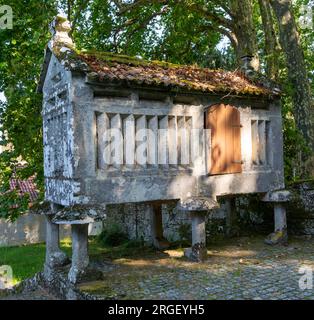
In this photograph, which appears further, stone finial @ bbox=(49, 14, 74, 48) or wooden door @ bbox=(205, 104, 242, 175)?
wooden door @ bbox=(205, 104, 242, 175)

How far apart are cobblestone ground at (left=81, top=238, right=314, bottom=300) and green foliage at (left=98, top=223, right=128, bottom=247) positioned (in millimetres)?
7554

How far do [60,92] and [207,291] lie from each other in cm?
424

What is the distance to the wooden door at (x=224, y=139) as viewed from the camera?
326 inches

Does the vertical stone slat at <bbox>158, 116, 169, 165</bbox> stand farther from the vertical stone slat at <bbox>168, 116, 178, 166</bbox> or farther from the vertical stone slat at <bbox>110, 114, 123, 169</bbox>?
the vertical stone slat at <bbox>110, 114, 123, 169</bbox>

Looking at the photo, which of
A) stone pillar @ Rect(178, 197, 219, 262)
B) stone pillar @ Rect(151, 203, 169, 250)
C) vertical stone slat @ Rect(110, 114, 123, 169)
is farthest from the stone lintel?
stone pillar @ Rect(151, 203, 169, 250)

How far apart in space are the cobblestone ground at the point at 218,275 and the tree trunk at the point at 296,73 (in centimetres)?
354

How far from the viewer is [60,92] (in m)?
7.38

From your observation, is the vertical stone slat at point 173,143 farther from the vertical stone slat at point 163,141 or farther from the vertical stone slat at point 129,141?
the vertical stone slat at point 129,141

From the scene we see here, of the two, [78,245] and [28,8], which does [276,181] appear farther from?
[28,8]

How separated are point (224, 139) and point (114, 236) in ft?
31.4

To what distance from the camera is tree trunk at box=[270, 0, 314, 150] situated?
440 inches

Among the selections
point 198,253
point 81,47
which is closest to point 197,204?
point 198,253
